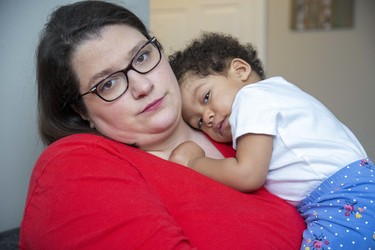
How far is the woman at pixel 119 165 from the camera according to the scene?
87 centimetres

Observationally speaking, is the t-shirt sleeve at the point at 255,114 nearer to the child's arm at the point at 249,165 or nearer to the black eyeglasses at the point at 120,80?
the child's arm at the point at 249,165

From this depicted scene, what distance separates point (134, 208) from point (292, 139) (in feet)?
1.57

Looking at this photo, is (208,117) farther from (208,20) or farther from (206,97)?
(208,20)

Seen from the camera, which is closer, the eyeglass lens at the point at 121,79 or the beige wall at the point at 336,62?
the eyeglass lens at the point at 121,79

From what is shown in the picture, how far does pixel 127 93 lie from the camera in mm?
1126

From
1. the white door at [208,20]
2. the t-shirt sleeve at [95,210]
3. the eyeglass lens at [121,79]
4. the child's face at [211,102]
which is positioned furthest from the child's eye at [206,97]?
the white door at [208,20]

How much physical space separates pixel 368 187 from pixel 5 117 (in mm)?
1219

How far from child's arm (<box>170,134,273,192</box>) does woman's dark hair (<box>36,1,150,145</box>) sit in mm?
427

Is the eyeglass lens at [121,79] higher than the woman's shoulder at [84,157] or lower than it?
higher

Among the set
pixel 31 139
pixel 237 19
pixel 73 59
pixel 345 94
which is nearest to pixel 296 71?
pixel 345 94

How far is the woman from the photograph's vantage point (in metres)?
0.87

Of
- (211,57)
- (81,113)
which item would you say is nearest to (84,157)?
(81,113)

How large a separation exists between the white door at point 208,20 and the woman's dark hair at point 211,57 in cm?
258

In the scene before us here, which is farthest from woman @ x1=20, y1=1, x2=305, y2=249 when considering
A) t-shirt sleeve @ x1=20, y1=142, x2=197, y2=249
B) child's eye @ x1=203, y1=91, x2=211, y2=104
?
child's eye @ x1=203, y1=91, x2=211, y2=104
